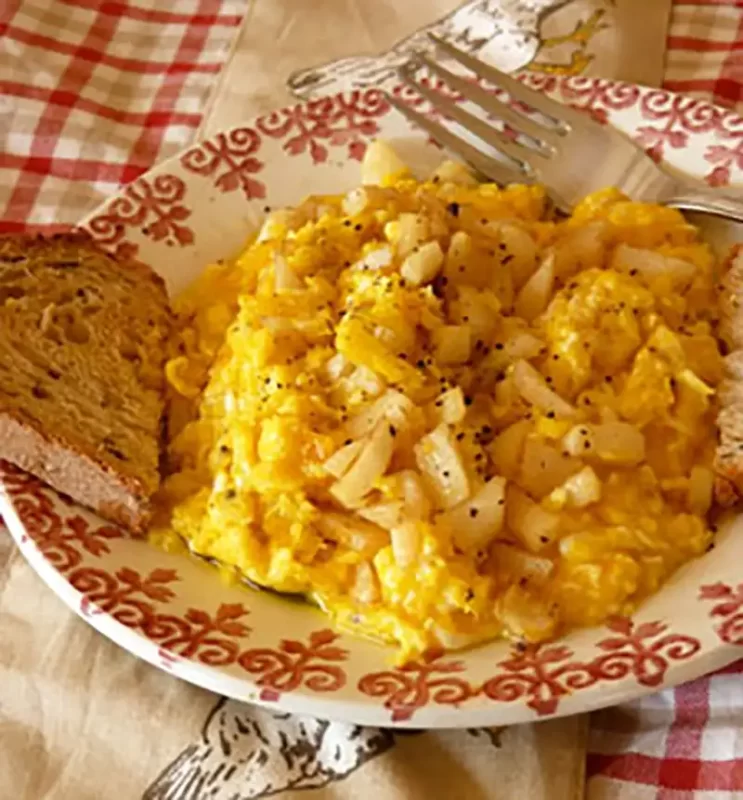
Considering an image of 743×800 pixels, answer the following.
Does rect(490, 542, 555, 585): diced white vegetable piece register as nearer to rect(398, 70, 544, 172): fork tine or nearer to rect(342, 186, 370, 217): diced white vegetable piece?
rect(342, 186, 370, 217): diced white vegetable piece

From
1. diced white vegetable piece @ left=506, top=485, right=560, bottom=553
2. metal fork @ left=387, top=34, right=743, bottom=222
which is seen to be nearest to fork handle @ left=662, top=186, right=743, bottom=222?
metal fork @ left=387, top=34, right=743, bottom=222

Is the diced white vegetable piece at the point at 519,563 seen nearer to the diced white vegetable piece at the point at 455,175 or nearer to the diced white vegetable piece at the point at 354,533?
the diced white vegetable piece at the point at 354,533

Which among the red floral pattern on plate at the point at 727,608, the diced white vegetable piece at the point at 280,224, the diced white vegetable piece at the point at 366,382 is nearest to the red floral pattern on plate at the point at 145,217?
the diced white vegetable piece at the point at 280,224

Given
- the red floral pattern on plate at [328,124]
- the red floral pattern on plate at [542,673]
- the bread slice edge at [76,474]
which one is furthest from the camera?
the red floral pattern on plate at [328,124]

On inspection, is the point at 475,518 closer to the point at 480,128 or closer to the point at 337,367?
the point at 337,367

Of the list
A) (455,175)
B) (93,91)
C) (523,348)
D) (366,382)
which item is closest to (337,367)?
(366,382)

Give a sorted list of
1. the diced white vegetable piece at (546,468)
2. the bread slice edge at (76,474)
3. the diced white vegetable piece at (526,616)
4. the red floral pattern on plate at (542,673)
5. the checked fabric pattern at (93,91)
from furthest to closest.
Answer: the checked fabric pattern at (93,91), the bread slice edge at (76,474), the diced white vegetable piece at (546,468), the diced white vegetable piece at (526,616), the red floral pattern on plate at (542,673)

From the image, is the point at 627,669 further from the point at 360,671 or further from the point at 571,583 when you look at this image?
the point at 360,671
